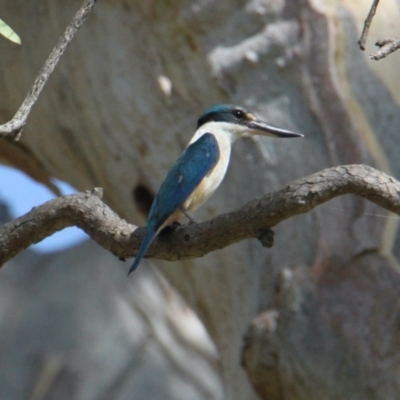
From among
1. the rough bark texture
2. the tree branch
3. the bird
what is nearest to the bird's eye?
the bird

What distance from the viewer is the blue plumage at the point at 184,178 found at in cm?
226

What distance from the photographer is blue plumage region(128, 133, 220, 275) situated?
7.40ft

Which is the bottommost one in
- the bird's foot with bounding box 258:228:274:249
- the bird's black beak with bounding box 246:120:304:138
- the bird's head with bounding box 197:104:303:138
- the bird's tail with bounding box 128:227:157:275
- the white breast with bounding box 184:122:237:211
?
the bird's black beak with bounding box 246:120:304:138

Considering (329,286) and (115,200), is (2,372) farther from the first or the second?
(329,286)

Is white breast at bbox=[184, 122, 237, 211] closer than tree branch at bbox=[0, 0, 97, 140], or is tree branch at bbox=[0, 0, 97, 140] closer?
tree branch at bbox=[0, 0, 97, 140]

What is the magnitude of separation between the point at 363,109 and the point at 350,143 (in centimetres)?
13

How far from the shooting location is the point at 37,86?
1.84m

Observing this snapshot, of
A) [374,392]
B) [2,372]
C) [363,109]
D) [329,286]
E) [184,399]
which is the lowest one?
[184,399]

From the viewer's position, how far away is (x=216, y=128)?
107 inches

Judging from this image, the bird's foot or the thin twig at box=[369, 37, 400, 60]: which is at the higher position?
the thin twig at box=[369, 37, 400, 60]

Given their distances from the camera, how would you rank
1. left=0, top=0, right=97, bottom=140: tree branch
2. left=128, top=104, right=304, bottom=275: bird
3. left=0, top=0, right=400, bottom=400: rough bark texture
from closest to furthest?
left=0, top=0, right=97, bottom=140: tree branch < left=128, top=104, right=304, bottom=275: bird < left=0, top=0, right=400, bottom=400: rough bark texture

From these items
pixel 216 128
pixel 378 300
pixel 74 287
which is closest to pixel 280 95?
pixel 216 128

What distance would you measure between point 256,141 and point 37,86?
5.05 ft

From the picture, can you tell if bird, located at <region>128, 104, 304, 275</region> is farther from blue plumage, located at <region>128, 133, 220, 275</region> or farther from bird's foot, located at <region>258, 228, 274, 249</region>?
bird's foot, located at <region>258, 228, 274, 249</region>
